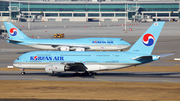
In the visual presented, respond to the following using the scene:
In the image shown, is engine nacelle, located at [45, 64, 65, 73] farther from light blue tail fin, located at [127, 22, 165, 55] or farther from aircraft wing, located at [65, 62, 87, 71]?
light blue tail fin, located at [127, 22, 165, 55]

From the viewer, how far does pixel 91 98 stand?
34312 millimetres

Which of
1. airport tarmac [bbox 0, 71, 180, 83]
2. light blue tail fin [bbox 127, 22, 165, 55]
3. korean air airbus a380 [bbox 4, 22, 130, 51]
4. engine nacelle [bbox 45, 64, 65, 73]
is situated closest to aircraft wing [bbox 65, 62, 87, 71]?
engine nacelle [bbox 45, 64, 65, 73]

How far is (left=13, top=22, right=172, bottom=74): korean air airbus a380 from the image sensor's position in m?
46.4

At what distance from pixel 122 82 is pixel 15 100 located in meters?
16.2

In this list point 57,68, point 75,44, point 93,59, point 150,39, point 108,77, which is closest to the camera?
point 57,68

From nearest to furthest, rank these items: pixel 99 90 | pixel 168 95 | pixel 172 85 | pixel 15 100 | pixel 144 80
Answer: pixel 15 100
pixel 168 95
pixel 99 90
pixel 172 85
pixel 144 80

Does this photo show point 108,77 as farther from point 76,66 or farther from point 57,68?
point 57,68

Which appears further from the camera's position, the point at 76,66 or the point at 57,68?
the point at 76,66

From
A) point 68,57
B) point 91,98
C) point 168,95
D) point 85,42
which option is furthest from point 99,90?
point 85,42

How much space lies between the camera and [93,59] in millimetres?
47594

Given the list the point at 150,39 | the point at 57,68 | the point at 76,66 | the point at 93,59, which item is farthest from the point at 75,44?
the point at 150,39

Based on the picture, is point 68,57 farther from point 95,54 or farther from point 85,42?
point 85,42

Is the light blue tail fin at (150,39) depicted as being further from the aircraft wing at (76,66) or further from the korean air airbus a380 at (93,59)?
the aircraft wing at (76,66)

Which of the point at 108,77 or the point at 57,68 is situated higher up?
the point at 57,68
